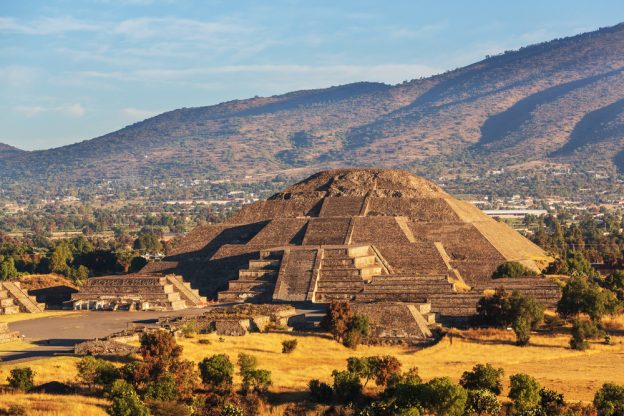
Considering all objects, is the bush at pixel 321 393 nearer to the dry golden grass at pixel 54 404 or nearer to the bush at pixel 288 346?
the dry golden grass at pixel 54 404

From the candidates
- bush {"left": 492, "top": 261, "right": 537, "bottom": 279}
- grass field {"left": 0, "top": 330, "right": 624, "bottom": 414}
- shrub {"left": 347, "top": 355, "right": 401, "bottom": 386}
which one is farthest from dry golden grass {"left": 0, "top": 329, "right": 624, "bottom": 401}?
bush {"left": 492, "top": 261, "right": 537, "bottom": 279}

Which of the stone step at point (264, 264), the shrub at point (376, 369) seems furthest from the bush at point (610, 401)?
the stone step at point (264, 264)

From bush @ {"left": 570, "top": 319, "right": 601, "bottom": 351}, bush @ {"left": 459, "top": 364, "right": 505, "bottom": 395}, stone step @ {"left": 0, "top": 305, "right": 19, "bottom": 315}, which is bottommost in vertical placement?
bush @ {"left": 570, "top": 319, "right": 601, "bottom": 351}

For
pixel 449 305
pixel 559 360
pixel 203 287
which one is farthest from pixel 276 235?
Answer: pixel 559 360

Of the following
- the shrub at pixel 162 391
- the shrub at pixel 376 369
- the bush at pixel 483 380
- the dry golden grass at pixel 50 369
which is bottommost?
the bush at pixel 483 380

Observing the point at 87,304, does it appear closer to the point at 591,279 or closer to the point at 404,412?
the point at 591,279

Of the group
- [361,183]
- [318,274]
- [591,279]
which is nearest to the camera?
[318,274]

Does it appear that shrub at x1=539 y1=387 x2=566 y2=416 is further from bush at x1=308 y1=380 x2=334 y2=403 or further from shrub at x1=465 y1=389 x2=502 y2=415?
bush at x1=308 y1=380 x2=334 y2=403
